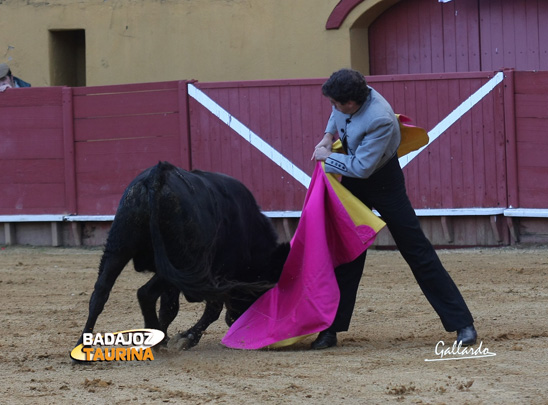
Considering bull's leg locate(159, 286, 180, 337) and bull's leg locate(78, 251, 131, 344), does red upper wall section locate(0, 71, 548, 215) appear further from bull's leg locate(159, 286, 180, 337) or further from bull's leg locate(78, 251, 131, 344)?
bull's leg locate(78, 251, 131, 344)

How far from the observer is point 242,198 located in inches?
183

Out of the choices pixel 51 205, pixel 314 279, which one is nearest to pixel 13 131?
pixel 51 205

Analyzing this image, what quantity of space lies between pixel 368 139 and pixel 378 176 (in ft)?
0.78

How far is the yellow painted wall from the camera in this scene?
405 inches

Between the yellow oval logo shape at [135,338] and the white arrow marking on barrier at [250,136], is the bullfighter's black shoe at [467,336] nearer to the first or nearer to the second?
the yellow oval logo shape at [135,338]

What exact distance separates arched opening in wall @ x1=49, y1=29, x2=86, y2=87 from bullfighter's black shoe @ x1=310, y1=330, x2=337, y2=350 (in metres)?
7.63

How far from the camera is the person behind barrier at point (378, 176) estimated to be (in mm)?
4191

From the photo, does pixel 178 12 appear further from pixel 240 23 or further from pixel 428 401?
pixel 428 401

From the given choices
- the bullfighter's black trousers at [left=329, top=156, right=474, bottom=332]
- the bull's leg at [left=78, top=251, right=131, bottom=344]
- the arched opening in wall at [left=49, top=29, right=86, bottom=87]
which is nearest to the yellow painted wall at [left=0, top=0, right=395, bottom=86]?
the arched opening in wall at [left=49, top=29, right=86, bottom=87]

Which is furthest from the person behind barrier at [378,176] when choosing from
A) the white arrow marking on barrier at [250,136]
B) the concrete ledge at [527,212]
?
the white arrow marking on barrier at [250,136]

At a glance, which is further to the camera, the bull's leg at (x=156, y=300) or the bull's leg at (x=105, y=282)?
the bull's leg at (x=156, y=300)

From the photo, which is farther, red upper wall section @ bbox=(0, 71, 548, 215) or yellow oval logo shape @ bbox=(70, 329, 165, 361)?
red upper wall section @ bbox=(0, 71, 548, 215)

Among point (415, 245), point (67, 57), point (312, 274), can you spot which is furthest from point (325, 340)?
point (67, 57)

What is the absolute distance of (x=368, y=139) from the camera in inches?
166
